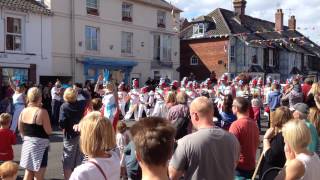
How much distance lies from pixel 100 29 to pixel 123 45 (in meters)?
2.41

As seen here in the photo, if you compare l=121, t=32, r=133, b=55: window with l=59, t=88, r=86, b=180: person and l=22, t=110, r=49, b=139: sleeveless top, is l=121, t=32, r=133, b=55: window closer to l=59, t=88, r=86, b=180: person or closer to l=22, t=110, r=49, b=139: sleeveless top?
l=59, t=88, r=86, b=180: person

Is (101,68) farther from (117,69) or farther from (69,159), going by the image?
(69,159)

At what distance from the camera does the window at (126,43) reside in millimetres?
29453

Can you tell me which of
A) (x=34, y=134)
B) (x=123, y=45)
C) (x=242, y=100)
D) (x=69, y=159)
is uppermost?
(x=123, y=45)

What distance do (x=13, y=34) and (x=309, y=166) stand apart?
822 inches

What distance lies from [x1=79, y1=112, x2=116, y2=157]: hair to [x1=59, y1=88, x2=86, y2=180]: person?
3.55 m

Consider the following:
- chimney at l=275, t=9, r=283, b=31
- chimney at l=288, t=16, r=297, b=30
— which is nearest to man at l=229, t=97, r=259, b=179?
chimney at l=275, t=9, r=283, b=31

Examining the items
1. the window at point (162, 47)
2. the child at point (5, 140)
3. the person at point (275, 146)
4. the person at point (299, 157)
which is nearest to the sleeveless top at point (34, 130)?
the child at point (5, 140)

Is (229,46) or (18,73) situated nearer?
(18,73)

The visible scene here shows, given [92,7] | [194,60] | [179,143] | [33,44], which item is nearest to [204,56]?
[194,60]

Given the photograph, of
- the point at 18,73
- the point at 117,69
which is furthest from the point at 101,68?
the point at 18,73

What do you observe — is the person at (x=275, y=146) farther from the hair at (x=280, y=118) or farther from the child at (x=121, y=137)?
the child at (x=121, y=137)

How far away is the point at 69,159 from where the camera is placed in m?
7.02

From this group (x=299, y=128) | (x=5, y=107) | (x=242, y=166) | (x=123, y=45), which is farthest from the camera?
(x=123, y=45)
